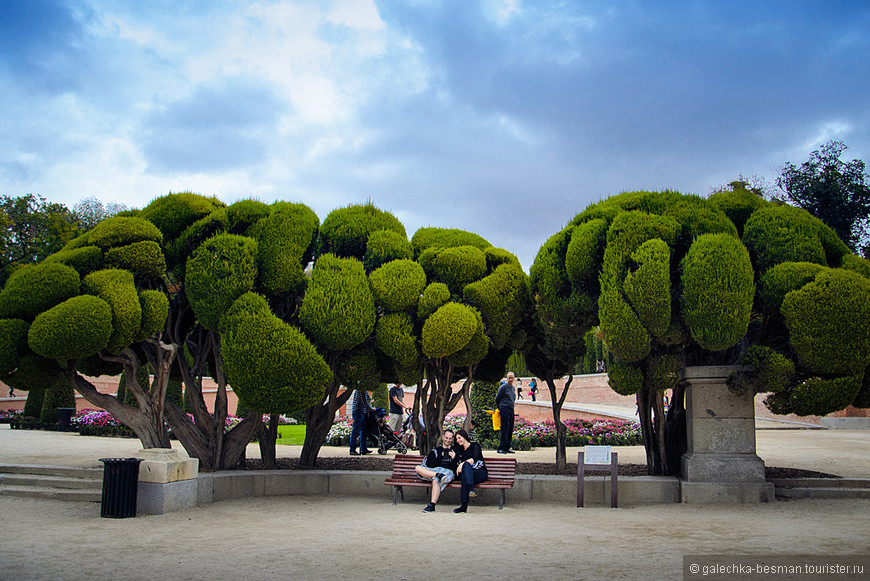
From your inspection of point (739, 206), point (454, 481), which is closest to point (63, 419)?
point (454, 481)

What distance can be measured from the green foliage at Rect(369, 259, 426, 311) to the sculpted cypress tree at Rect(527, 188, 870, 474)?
2.01 meters

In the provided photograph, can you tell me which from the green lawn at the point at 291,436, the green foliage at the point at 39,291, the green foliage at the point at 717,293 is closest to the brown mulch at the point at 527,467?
the green foliage at the point at 717,293

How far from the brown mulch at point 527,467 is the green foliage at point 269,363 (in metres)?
2.55

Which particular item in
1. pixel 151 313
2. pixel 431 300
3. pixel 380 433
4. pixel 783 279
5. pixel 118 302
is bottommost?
pixel 380 433

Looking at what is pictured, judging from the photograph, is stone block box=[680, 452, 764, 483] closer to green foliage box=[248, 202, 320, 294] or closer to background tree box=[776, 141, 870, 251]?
green foliage box=[248, 202, 320, 294]

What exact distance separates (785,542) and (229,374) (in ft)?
23.8

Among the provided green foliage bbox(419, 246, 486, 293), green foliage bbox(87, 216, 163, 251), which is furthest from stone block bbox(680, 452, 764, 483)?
green foliage bbox(87, 216, 163, 251)

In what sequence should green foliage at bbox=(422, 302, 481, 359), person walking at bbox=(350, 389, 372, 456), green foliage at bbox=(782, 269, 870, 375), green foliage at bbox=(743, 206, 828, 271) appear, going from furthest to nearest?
person walking at bbox=(350, 389, 372, 456) → green foliage at bbox=(422, 302, 481, 359) → green foliage at bbox=(743, 206, 828, 271) → green foliage at bbox=(782, 269, 870, 375)

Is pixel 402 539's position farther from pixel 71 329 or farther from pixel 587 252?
pixel 71 329

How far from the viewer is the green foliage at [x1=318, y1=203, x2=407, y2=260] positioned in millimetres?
10938

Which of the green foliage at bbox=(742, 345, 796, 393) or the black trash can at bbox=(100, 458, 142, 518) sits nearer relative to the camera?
the black trash can at bbox=(100, 458, 142, 518)

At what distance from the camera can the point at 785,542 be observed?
6.37 meters

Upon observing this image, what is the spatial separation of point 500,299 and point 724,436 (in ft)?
12.9

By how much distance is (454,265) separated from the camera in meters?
10.9
